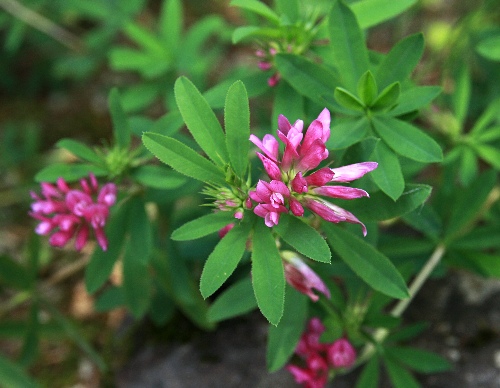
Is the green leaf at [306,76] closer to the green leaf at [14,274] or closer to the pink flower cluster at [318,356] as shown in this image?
the pink flower cluster at [318,356]

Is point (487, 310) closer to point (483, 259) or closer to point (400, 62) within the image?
point (483, 259)

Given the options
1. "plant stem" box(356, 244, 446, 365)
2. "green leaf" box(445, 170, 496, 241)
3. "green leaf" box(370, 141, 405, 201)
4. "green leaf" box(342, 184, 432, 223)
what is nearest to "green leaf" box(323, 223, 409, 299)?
"green leaf" box(342, 184, 432, 223)

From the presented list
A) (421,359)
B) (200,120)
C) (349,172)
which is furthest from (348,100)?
(421,359)

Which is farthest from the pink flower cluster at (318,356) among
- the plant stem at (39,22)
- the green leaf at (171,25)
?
the plant stem at (39,22)

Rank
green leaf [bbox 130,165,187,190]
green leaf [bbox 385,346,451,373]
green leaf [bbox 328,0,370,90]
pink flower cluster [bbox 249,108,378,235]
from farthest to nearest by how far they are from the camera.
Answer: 1. green leaf [bbox 385,346,451,373]
2. green leaf [bbox 130,165,187,190]
3. green leaf [bbox 328,0,370,90]
4. pink flower cluster [bbox 249,108,378,235]

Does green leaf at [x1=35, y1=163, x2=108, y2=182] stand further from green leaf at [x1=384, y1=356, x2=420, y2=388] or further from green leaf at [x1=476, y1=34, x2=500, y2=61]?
green leaf at [x1=476, y1=34, x2=500, y2=61]

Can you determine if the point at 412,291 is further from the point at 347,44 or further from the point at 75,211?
the point at 75,211
